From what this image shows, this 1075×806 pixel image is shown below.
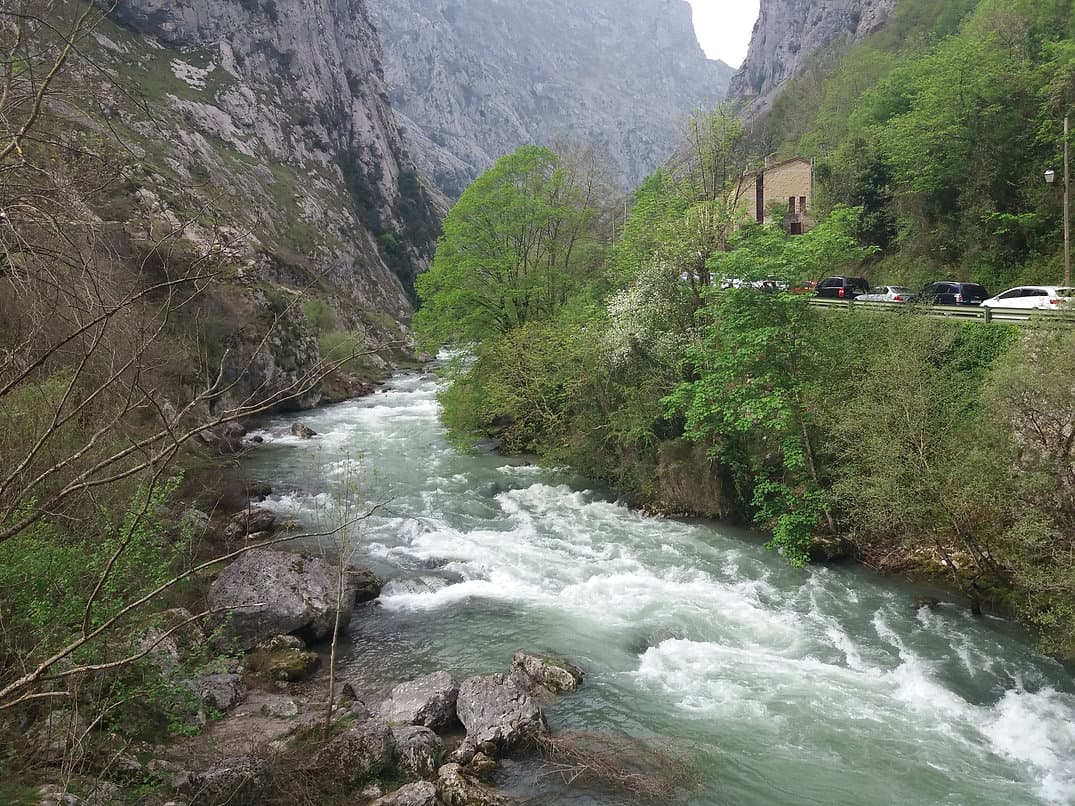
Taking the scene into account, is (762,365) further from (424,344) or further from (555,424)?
(424,344)

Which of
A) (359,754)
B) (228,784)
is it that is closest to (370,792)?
(359,754)

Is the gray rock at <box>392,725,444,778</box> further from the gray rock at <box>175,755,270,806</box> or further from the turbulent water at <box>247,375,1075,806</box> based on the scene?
the gray rock at <box>175,755,270,806</box>

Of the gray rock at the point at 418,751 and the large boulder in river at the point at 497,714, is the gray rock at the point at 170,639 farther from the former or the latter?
the large boulder in river at the point at 497,714

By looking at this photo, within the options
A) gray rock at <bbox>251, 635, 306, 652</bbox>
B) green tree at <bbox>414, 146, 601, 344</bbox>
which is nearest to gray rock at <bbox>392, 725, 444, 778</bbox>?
gray rock at <bbox>251, 635, 306, 652</bbox>

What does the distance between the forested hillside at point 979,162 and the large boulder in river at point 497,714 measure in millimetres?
28541

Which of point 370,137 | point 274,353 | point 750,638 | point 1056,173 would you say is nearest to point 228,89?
point 370,137

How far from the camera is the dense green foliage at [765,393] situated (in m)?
12.6

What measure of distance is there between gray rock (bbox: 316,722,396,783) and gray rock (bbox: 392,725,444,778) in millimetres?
159

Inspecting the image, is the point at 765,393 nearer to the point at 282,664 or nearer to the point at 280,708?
the point at 282,664

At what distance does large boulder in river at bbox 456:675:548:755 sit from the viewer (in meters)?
10.1

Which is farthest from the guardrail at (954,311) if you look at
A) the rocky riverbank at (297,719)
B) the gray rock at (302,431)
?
the gray rock at (302,431)

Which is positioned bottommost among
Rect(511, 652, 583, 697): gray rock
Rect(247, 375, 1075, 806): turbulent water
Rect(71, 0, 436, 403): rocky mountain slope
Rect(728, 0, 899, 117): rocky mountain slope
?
Rect(247, 375, 1075, 806): turbulent water

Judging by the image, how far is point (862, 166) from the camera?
37656 millimetres

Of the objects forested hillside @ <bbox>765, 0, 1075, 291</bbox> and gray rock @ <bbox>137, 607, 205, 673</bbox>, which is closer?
gray rock @ <bbox>137, 607, 205, 673</bbox>
